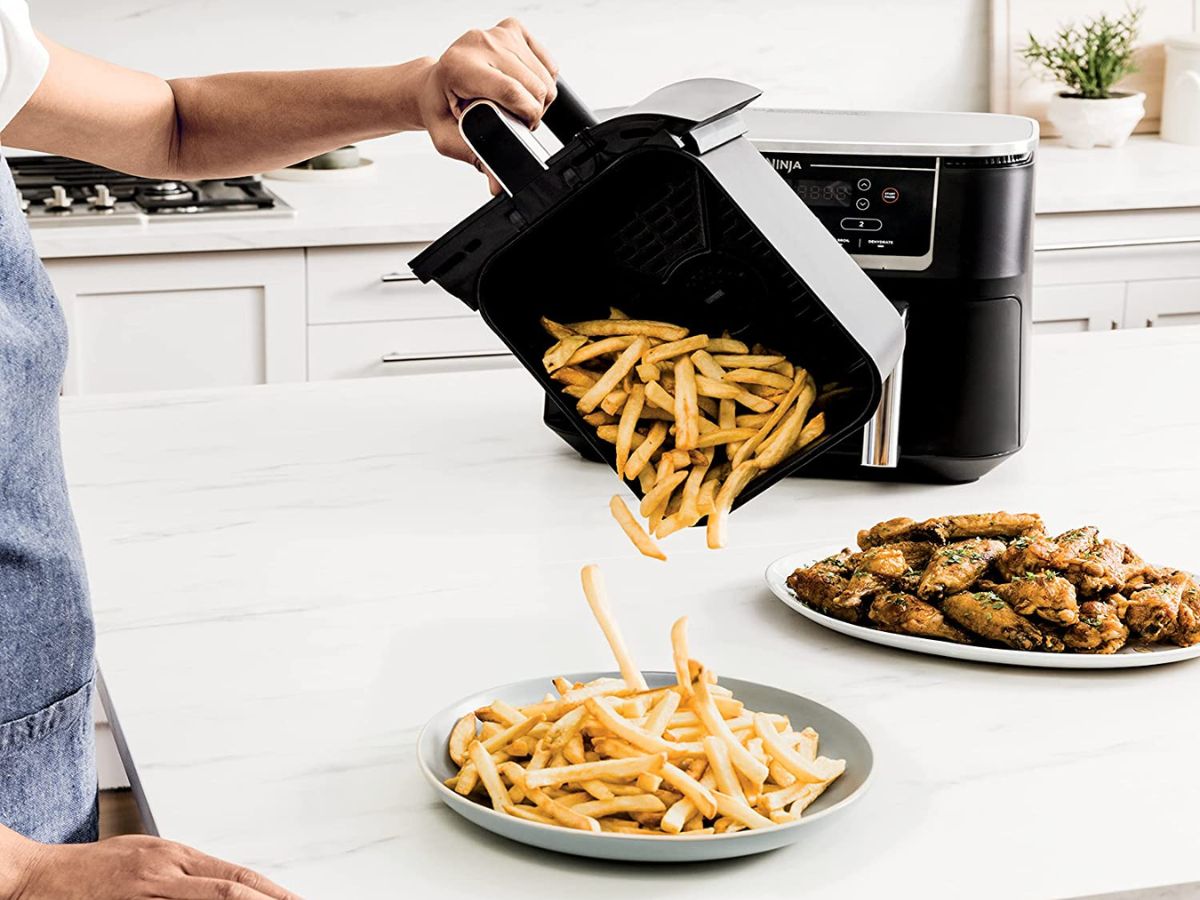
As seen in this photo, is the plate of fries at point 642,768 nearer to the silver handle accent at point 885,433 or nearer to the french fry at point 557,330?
the french fry at point 557,330

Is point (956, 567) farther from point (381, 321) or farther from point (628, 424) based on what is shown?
point (381, 321)

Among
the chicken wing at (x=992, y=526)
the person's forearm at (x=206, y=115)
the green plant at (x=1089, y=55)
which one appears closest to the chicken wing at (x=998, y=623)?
the chicken wing at (x=992, y=526)

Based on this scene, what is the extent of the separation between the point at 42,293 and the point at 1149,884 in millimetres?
849

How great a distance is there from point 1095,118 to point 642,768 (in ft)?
9.68

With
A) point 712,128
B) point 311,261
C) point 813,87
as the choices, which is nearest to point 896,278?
point 712,128

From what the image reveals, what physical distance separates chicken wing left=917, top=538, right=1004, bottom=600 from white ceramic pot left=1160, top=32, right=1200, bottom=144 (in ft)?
8.76

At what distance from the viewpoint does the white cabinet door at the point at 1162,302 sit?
3.20m

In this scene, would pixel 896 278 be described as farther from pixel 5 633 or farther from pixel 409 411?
pixel 5 633

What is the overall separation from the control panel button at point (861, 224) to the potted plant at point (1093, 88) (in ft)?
6.81

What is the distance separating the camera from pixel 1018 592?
4.05 feet

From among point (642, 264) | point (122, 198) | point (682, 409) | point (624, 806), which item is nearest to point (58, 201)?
point (122, 198)

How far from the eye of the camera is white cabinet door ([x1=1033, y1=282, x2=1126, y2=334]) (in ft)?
10.3

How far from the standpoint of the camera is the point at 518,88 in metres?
1.22

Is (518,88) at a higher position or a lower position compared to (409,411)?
higher
